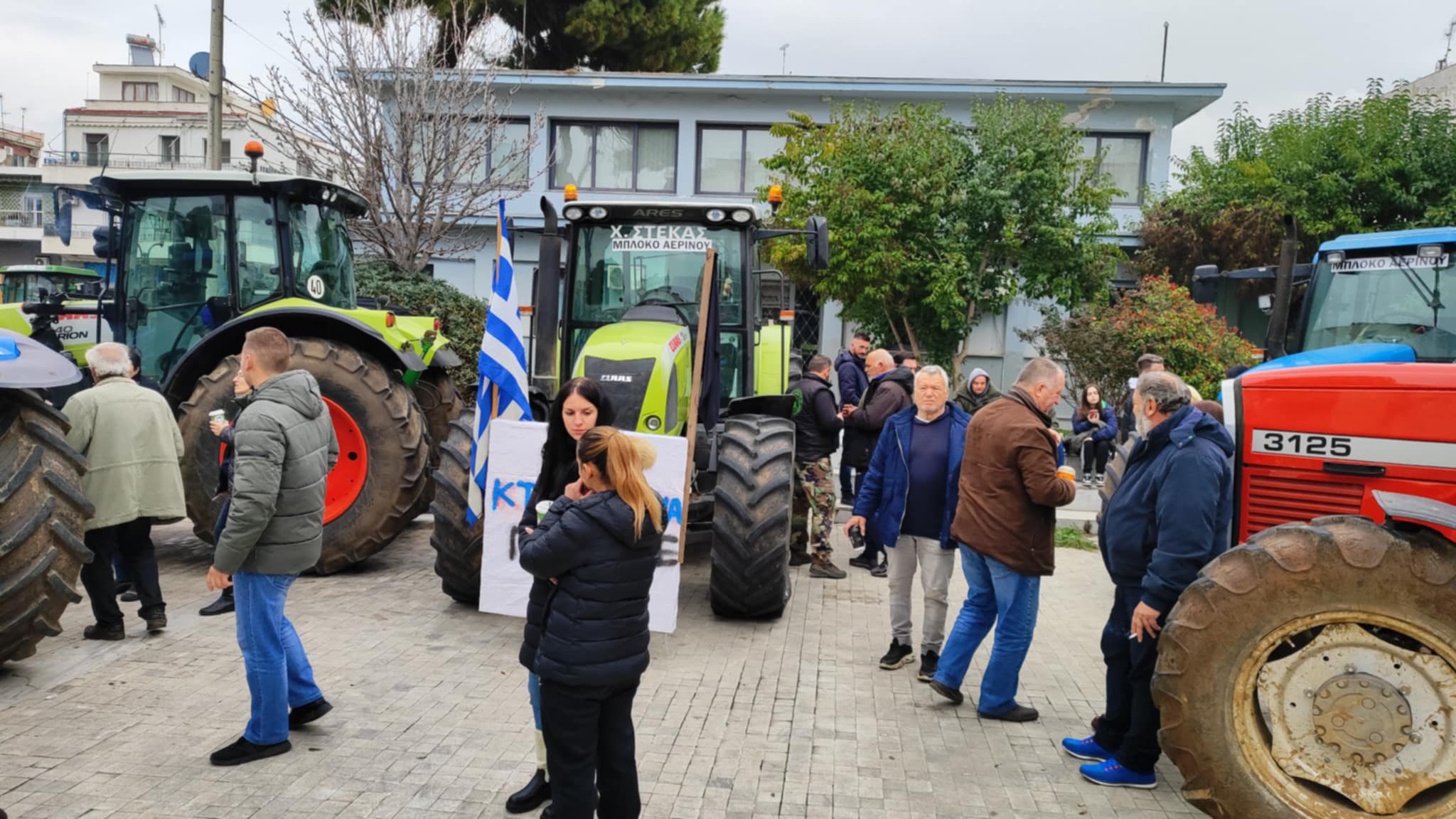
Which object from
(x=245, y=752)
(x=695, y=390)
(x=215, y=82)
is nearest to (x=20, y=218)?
(x=215, y=82)

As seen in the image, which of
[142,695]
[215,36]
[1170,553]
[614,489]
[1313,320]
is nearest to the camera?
[614,489]

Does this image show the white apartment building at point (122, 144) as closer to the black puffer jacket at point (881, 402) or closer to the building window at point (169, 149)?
the building window at point (169, 149)

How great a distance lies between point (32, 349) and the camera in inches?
199

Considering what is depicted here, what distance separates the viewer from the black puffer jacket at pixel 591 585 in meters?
3.12

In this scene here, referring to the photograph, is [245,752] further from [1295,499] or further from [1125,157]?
[1125,157]

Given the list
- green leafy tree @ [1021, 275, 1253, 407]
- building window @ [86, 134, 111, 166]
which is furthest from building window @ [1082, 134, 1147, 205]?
building window @ [86, 134, 111, 166]

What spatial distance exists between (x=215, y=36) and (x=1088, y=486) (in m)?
12.8

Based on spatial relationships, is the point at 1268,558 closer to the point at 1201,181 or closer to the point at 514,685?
the point at 514,685

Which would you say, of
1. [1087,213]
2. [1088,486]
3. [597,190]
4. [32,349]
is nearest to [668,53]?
[597,190]

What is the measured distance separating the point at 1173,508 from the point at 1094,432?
8207 millimetres

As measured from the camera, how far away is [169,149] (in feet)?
134

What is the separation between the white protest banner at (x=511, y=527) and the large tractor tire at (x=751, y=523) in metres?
0.69

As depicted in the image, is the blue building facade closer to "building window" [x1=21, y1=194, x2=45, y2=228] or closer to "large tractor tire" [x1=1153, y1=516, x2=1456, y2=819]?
"large tractor tire" [x1=1153, y1=516, x2=1456, y2=819]

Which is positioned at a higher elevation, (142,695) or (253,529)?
(253,529)
